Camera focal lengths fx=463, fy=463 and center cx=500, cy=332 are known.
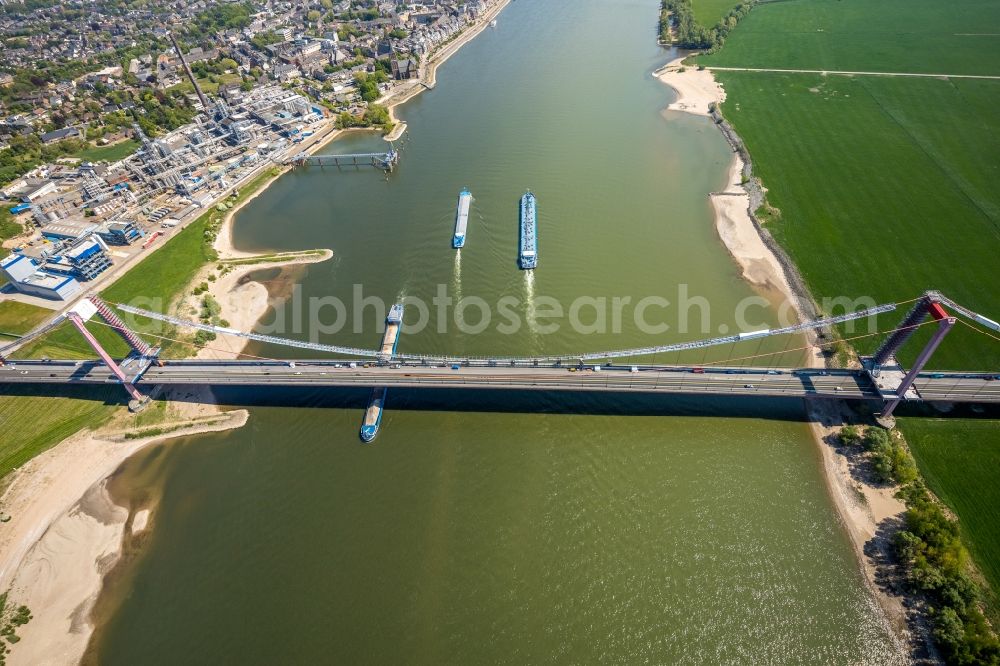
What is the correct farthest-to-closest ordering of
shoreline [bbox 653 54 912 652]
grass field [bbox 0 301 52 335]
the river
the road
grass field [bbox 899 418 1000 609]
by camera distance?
grass field [bbox 0 301 52 335] → the road → shoreline [bbox 653 54 912 652] → grass field [bbox 899 418 1000 609] → the river

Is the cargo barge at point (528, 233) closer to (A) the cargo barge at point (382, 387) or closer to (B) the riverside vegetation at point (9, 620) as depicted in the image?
(A) the cargo barge at point (382, 387)

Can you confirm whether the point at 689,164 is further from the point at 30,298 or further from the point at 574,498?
the point at 30,298

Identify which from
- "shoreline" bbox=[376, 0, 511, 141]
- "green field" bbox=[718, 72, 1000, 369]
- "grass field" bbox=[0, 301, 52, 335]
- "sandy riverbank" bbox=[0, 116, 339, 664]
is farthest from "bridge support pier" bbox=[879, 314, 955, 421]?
"grass field" bbox=[0, 301, 52, 335]

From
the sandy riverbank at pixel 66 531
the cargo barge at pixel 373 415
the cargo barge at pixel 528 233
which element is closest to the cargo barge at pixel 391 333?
the cargo barge at pixel 373 415

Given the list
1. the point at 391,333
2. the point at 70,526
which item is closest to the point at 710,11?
the point at 391,333

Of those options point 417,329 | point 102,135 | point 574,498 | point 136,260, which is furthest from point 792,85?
point 102,135

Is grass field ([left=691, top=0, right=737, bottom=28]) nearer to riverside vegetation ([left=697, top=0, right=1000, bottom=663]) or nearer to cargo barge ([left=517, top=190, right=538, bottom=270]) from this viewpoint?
riverside vegetation ([left=697, top=0, right=1000, bottom=663])

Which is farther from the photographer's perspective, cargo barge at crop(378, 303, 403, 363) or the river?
cargo barge at crop(378, 303, 403, 363)

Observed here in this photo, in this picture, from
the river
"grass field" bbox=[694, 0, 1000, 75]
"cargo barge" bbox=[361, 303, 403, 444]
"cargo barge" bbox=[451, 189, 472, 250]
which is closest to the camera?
the river

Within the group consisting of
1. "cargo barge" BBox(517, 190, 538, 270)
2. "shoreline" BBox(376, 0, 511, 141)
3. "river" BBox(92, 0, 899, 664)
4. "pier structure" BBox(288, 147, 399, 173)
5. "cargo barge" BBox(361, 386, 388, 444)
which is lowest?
"river" BBox(92, 0, 899, 664)
